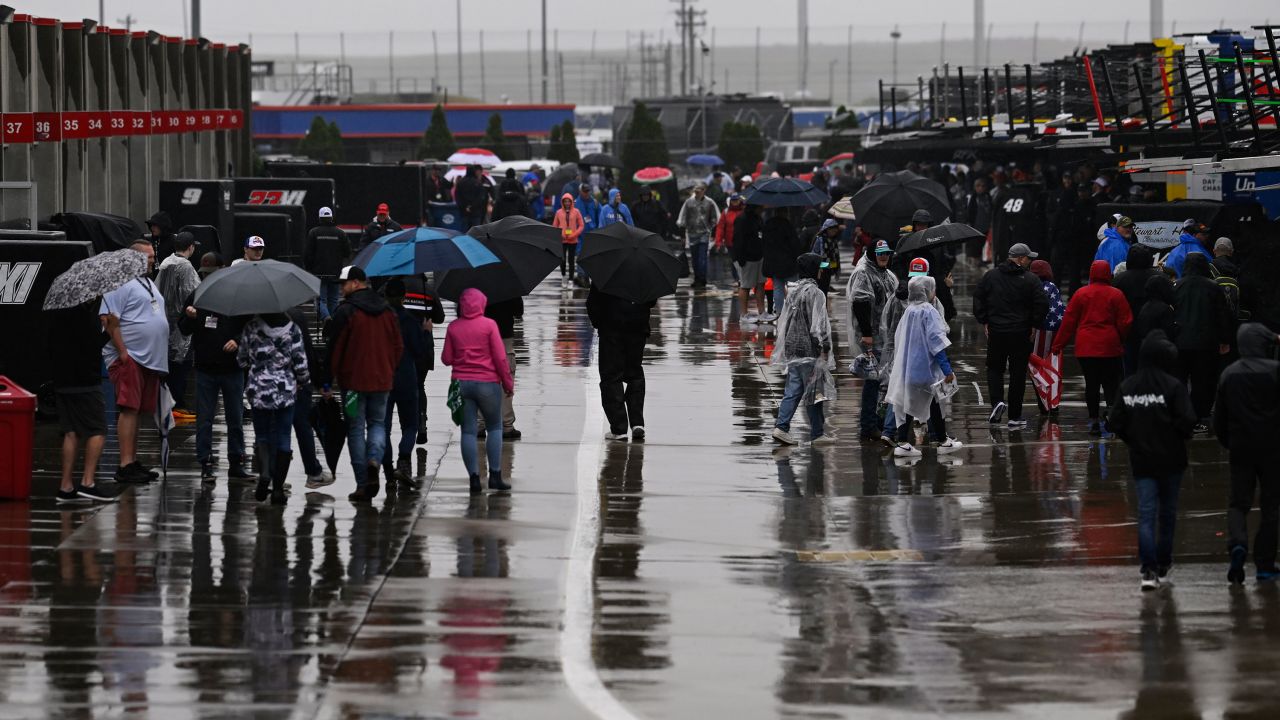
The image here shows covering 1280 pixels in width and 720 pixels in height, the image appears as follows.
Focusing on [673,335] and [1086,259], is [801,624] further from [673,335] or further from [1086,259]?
[1086,259]

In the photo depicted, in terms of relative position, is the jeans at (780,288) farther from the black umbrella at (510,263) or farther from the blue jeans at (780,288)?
the black umbrella at (510,263)

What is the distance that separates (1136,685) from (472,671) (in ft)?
10.6

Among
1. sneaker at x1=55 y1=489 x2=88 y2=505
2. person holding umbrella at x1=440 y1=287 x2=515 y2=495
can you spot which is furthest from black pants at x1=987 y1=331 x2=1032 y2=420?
sneaker at x1=55 y1=489 x2=88 y2=505

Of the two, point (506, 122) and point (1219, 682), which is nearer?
point (1219, 682)

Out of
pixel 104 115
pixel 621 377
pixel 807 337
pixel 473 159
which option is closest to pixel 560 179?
pixel 473 159

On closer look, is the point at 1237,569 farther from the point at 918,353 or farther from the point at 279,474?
the point at 279,474

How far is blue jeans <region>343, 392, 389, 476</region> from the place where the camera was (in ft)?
43.5

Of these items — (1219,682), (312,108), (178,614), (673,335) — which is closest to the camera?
(1219,682)

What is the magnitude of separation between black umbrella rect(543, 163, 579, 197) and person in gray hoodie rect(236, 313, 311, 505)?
28614 mm

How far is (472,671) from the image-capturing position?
9.11 metres

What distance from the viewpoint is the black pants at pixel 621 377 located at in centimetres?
1596

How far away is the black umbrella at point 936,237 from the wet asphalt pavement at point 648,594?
2.42 meters

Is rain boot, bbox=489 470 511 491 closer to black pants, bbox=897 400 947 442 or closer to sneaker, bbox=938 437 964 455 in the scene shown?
black pants, bbox=897 400 947 442

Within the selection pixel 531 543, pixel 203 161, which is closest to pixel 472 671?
pixel 531 543
